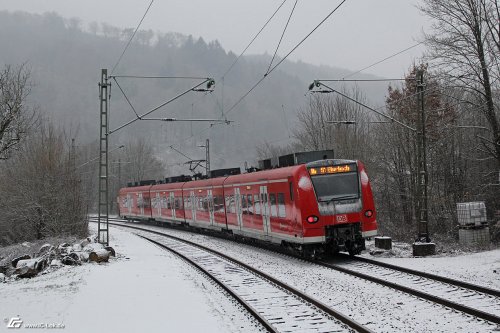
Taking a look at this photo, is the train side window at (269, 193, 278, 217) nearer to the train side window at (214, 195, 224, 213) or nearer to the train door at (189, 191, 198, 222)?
the train side window at (214, 195, 224, 213)

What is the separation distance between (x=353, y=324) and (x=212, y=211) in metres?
20.0

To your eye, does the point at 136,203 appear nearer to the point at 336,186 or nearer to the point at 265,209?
the point at 265,209

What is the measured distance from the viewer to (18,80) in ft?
74.8

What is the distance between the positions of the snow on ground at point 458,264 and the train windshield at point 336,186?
2291 millimetres

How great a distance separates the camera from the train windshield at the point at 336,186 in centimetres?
1620

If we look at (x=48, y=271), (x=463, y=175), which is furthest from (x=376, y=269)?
(x=463, y=175)

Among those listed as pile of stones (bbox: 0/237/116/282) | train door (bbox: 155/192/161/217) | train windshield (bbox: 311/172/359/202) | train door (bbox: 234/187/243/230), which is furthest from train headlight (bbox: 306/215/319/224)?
train door (bbox: 155/192/161/217)

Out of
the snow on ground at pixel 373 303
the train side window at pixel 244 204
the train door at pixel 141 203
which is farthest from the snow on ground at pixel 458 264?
the train door at pixel 141 203

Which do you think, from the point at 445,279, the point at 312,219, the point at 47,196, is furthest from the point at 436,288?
the point at 47,196

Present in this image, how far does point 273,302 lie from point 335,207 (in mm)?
6103

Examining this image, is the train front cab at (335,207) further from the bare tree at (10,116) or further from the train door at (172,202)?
the train door at (172,202)

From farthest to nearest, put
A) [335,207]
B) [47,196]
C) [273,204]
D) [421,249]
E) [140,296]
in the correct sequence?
[47,196] → [273,204] → [421,249] → [335,207] → [140,296]

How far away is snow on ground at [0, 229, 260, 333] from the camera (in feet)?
29.5

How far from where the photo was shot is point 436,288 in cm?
1091
